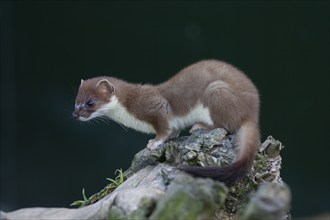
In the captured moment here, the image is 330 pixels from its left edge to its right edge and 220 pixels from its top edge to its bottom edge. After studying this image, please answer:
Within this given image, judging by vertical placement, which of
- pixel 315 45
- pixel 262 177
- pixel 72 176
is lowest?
pixel 72 176

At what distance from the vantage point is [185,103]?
4582 mm

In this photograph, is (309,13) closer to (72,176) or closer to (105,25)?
(105,25)

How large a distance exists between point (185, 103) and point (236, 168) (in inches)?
44.1

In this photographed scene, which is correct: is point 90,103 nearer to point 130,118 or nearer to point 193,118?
point 130,118

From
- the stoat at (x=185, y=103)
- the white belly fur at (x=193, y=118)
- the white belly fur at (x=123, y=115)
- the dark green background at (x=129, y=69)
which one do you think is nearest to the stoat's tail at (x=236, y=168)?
the stoat at (x=185, y=103)

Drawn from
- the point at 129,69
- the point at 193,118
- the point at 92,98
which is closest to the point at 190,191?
the point at 193,118

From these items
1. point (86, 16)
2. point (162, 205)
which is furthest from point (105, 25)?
point (162, 205)

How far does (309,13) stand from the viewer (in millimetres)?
7445

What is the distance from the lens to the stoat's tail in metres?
3.44

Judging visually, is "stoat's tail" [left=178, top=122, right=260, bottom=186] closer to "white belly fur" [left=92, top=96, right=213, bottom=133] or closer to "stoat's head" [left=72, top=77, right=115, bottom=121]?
"white belly fur" [left=92, top=96, right=213, bottom=133]

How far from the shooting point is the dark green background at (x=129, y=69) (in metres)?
7.43

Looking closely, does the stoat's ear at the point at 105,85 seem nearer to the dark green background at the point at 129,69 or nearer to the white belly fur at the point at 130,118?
the white belly fur at the point at 130,118

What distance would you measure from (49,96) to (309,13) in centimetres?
295

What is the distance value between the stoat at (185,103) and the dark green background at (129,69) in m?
2.73
